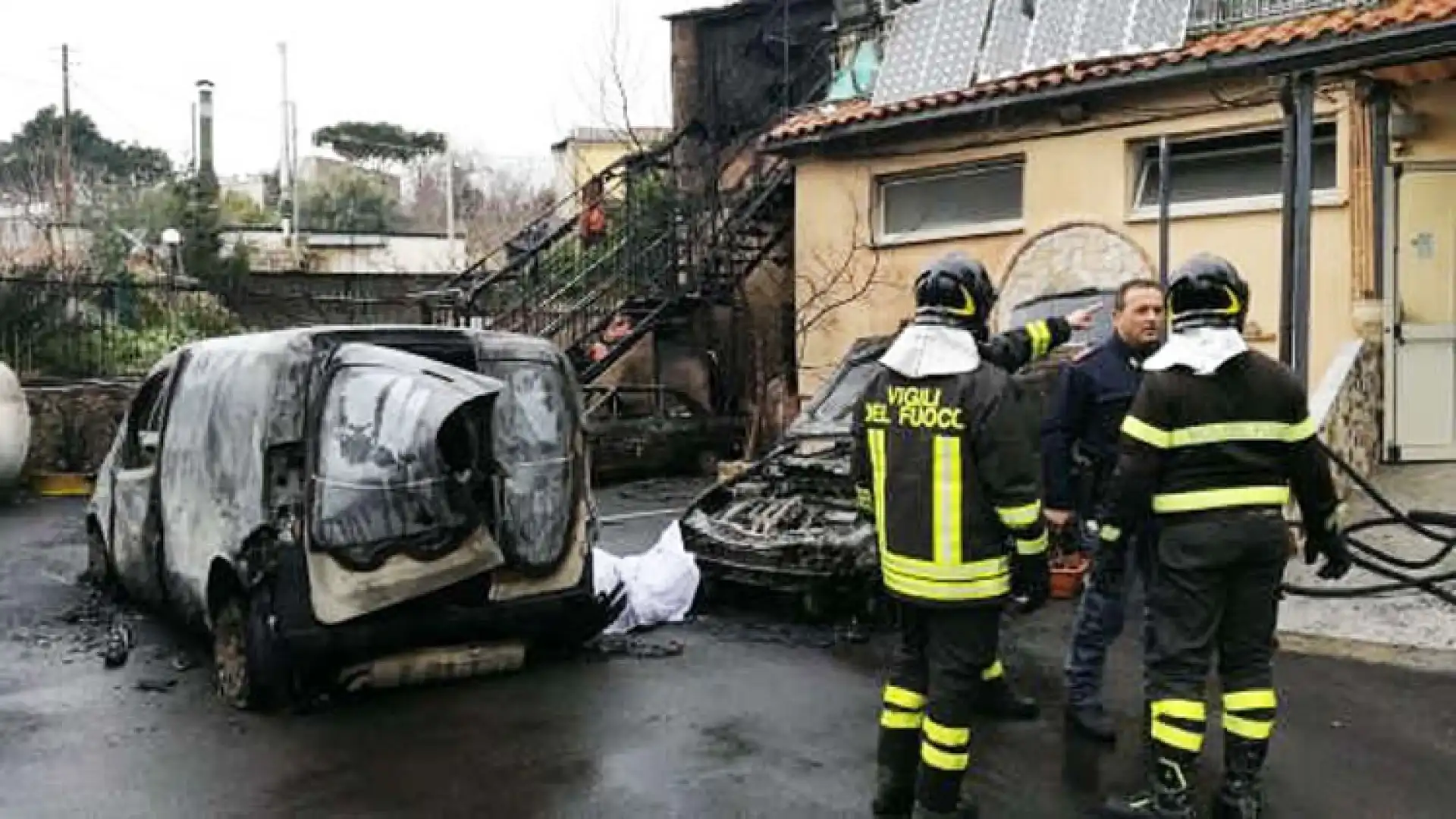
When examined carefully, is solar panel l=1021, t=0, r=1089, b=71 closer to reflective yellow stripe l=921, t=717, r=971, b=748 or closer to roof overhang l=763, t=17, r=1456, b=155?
roof overhang l=763, t=17, r=1456, b=155

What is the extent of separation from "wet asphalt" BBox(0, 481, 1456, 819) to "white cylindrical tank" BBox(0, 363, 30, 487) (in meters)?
6.51

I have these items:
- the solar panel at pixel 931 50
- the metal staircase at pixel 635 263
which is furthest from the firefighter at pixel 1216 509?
the metal staircase at pixel 635 263

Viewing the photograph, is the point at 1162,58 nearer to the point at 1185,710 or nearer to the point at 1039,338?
the point at 1039,338

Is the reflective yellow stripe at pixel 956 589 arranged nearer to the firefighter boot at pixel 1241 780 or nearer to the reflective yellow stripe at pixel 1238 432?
the reflective yellow stripe at pixel 1238 432

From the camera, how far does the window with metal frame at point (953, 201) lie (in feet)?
42.8

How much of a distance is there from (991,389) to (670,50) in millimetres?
15747

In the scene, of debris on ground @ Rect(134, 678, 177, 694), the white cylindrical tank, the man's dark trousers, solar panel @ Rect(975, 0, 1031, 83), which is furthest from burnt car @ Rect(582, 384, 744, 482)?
the man's dark trousers

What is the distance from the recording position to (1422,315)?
971 cm

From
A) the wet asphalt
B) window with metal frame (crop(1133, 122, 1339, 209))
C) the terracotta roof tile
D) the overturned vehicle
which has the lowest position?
the wet asphalt

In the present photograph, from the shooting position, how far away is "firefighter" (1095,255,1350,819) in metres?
4.20

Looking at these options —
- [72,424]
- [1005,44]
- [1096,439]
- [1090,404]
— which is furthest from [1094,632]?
[72,424]

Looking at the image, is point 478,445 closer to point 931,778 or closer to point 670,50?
point 931,778

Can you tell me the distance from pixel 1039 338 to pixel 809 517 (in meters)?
2.68

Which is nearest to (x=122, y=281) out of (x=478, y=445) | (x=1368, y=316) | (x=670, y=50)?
(x=670, y=50)
